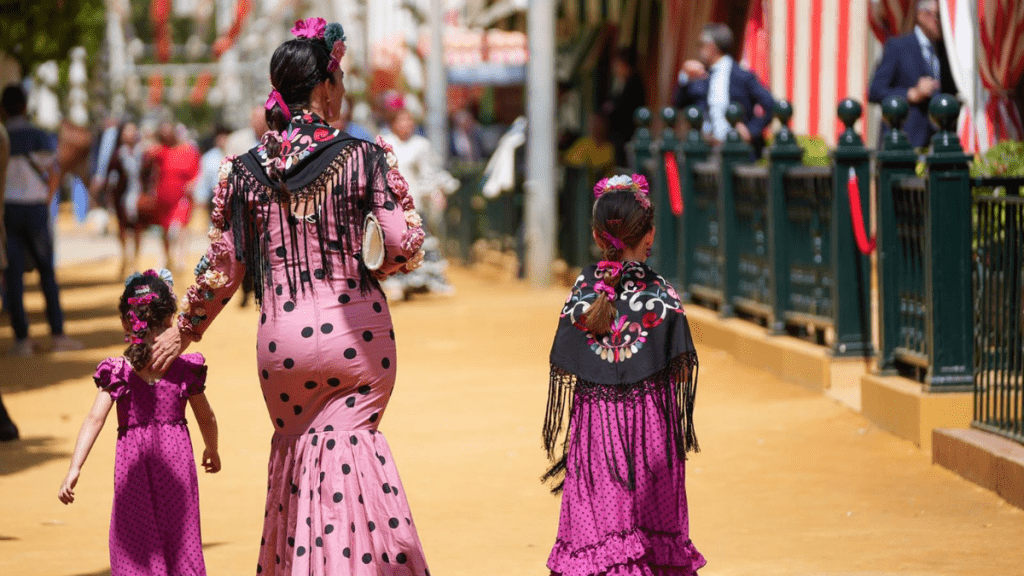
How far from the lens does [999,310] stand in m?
7.36

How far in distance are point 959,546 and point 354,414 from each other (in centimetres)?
287

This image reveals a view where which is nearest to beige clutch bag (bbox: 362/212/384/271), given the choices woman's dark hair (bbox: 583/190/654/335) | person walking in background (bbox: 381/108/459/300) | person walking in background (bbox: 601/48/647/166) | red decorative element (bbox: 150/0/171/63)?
woman's dark hair (bbox: 583/190/654/335)

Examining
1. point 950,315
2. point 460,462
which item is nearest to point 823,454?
point 950,315

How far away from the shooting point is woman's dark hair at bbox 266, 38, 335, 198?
468 cm

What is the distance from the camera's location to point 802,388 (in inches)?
409

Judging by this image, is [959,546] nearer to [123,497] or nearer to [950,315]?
[950,315]

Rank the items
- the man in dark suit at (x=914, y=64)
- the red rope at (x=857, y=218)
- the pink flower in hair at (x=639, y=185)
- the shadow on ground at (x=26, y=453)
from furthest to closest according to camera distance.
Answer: the man in dark suit at (x=914, y=64), the red rope at (x=857, y=218), the shadow on ground at (x=26, y=453), the pink flower in hair at (x=639, y=185)

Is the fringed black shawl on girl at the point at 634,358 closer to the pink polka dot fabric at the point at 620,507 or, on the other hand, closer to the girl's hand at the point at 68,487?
the pink polka dot fabric at the point at 620,507

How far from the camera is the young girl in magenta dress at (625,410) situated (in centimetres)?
484

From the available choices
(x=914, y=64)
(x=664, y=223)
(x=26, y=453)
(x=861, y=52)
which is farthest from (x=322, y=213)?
(x=861, y=52)

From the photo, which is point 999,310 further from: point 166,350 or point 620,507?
point 166,350

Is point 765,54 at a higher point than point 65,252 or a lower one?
higher

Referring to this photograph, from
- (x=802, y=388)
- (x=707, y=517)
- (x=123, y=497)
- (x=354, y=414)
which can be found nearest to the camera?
(x=354, y=414)

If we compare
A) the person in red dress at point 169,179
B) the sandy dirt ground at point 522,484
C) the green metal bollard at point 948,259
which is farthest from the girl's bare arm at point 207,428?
the person in red dress at point 169,179
